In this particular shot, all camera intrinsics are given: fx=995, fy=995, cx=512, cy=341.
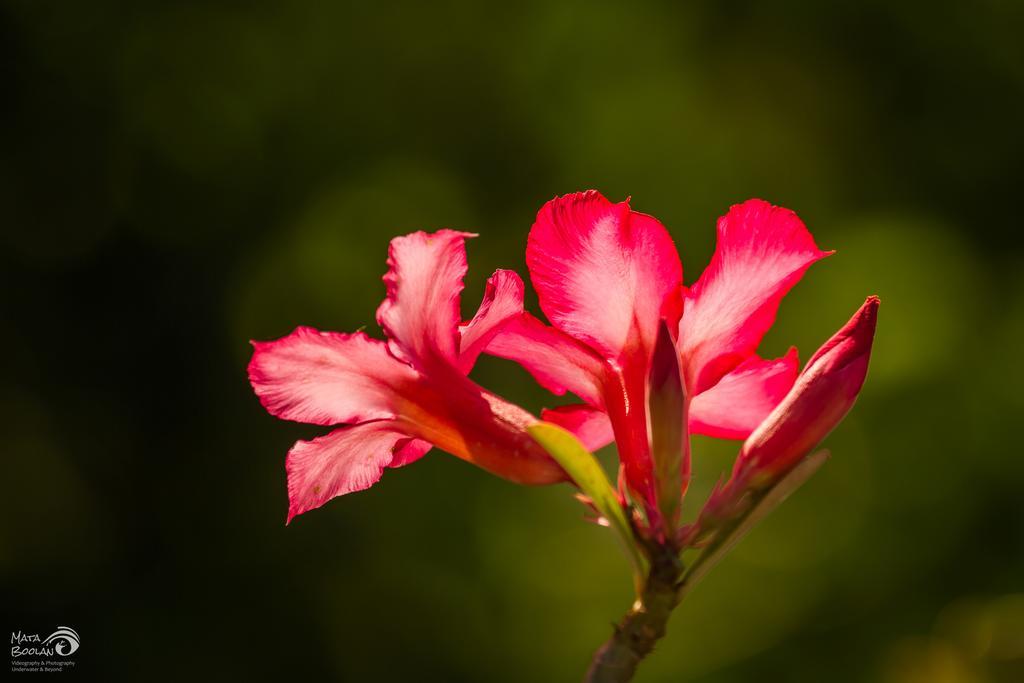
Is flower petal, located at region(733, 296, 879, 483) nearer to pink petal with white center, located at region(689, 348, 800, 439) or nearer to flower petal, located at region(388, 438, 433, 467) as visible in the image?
pink petal with white center, located at region(689, 348, 800, 439)

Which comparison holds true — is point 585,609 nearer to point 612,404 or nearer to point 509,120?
point 509,120

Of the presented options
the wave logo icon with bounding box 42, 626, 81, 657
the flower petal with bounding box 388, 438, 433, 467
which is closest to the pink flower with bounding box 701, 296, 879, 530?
the flower petal with bounding box 388, 438, 433, 467

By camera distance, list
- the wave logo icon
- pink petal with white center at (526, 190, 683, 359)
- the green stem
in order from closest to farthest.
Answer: the green stem, pink petal with white center at (526, 190, 683, 359), the wave logo icon

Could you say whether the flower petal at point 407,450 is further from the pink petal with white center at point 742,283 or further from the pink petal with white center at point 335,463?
the pink petal with white center at point 742,283

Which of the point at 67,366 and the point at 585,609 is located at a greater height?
the point at 67,366

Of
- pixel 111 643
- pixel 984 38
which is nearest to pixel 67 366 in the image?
pixel 111 643
